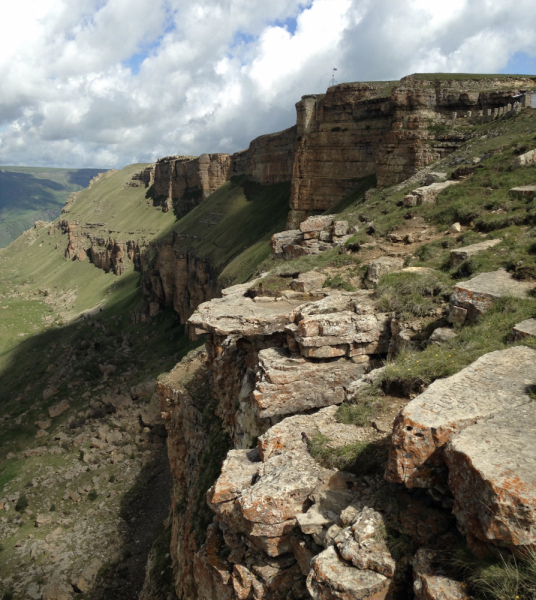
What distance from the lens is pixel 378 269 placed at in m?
13.7

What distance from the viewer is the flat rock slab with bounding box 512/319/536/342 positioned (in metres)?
7.56

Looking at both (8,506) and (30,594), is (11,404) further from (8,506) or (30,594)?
(30,594)

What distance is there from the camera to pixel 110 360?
45.3 m

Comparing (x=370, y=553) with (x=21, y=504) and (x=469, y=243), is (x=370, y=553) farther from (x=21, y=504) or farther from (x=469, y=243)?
(x=21, y=504)

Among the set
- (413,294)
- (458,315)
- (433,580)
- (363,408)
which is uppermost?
(413,294)

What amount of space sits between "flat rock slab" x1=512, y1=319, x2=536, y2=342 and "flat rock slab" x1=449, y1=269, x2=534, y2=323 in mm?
1181

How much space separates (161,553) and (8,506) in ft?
42.0

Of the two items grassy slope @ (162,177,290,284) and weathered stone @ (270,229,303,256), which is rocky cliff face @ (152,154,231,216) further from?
weathered stone @ (270,229,303,256)

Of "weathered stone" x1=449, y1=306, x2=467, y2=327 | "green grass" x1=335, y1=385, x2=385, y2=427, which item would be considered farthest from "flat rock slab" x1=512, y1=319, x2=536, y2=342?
"green grass" x1=335, y1=385, x2=385, y2=427

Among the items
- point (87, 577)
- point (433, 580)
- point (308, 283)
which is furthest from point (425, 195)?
point (87, 577)

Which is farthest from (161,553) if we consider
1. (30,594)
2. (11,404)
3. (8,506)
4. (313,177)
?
(313,177)

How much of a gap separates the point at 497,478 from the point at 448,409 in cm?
138

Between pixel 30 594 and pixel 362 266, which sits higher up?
pixel 362 266

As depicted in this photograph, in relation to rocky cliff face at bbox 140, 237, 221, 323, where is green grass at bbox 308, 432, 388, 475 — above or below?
above
